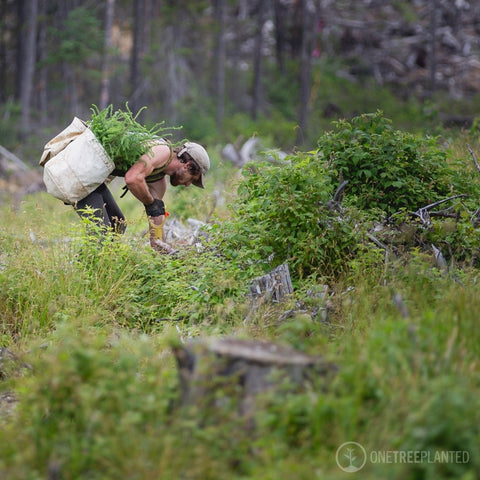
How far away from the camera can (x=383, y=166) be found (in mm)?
5574

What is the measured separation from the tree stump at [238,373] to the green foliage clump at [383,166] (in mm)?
2898

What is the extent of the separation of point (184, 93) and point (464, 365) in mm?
23537

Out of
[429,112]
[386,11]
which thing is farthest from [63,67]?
[429,112]

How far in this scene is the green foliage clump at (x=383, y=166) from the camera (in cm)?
556

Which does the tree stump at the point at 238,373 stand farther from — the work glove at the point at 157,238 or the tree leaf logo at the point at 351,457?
the work glove at the point at 157,238

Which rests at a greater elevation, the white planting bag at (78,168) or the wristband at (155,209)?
the white planting bag at (78,168)

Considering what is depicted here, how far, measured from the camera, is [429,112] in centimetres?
1108

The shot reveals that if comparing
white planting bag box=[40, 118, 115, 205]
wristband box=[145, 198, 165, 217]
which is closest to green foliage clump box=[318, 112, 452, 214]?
wristband box=[145, 198, 165, 217]

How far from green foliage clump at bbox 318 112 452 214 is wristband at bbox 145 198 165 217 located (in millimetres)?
1882

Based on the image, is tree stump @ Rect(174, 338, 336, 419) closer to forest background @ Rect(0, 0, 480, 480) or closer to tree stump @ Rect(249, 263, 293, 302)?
forest background @ Rect(0, 0, 480, 480)

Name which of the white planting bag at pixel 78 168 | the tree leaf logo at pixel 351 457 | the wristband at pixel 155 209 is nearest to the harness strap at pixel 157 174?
Result: the wristband at pixel 155 209

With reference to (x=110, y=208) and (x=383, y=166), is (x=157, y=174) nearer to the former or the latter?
(x=110, y=208)

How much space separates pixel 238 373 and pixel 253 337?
137 centimetres

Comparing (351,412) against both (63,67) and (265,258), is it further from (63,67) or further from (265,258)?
(63,67)
